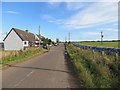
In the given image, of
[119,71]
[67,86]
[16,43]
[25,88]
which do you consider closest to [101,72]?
[119,71]

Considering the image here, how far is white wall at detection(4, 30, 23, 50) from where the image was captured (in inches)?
1318

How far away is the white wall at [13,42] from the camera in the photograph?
33.5 metres

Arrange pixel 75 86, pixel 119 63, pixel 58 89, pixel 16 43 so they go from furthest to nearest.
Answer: pixel 16 43 → pixel 119 63 → pixel 75 86 → pixel 58 89

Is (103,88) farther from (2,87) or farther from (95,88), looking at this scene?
(2,87)

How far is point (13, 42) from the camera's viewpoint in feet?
111

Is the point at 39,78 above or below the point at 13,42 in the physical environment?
below

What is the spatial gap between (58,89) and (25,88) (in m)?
1.40

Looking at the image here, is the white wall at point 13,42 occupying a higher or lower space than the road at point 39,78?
higher

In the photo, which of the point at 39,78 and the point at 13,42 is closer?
the point at 39,78

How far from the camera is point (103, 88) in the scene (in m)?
4.19

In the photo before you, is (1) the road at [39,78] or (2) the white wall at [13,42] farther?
(2) the white wall at [13,42]

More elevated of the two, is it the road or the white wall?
the white wall

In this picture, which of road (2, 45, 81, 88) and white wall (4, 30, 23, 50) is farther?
white wall (4, 30, 23, 50)

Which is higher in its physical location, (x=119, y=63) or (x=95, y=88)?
(x=119, y=63)
